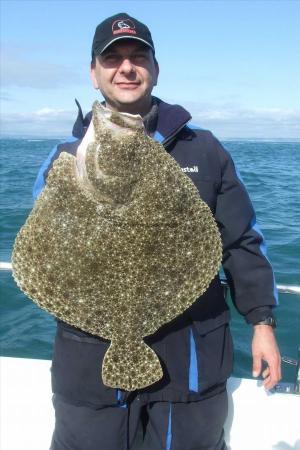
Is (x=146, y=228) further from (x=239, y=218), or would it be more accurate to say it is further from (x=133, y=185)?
(x=239, y=218)

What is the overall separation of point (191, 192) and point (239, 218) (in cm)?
56

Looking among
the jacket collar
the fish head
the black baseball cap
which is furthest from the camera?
the jacket collar

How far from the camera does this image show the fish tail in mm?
2508

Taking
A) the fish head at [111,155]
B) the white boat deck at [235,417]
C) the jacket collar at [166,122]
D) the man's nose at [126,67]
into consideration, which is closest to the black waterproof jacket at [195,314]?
the jacket collar at [166,122]

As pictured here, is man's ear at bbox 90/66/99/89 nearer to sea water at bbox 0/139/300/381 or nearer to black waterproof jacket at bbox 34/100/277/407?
black waterproof jacket at bbox 34/100/277/407

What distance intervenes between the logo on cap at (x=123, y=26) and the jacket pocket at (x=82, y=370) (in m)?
1.69

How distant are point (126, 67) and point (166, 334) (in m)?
1.51

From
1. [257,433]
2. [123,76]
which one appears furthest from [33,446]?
[123,76]

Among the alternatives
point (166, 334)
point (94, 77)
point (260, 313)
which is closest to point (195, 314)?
point (166, 334)

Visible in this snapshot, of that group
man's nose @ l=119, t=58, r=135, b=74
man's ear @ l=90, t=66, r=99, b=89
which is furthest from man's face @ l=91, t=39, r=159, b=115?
man's ear @ l=90, t=66, r=99, b=89

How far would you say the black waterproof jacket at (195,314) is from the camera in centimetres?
274

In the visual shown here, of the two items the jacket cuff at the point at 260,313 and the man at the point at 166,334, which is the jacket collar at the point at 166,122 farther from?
the jacket cuff at the point at 260,313

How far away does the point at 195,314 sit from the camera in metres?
2.77

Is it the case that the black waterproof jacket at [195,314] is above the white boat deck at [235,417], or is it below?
above
